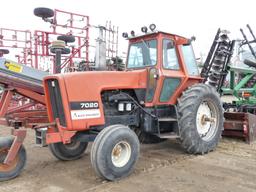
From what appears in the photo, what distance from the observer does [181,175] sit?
181 inches

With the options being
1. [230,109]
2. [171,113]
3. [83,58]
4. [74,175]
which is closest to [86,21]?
[83,58]

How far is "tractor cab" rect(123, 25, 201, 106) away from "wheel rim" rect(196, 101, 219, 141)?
53 cm

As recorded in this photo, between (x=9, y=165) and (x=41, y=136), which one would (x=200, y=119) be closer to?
(x=41, y=136)

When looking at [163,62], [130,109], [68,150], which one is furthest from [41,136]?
[163,62]

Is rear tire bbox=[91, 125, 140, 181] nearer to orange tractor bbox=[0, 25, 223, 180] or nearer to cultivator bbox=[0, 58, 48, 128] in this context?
orange tractor bbox=[0, 25, 223, 180]

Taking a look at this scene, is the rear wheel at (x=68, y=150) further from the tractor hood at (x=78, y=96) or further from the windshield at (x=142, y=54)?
the windshield at (x=142, y=54)

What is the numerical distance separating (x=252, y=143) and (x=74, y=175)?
391 centimetres

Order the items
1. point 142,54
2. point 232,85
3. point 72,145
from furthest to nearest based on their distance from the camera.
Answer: point 232,85 → point 142,54 → point 72,145

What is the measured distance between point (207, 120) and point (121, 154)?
2.18m

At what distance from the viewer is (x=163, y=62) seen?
5.54 metres

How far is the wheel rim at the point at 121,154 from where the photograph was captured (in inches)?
176

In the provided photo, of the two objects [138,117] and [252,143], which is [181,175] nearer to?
[138,117]

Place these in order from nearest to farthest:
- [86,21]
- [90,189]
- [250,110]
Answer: [90,189] → [250,110] → [86,21]

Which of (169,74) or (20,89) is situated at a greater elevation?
(169,74)
